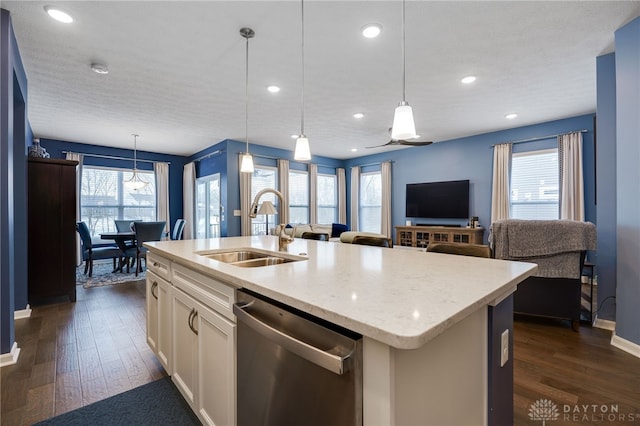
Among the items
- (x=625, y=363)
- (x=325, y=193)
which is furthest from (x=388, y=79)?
(x=325, y=193)

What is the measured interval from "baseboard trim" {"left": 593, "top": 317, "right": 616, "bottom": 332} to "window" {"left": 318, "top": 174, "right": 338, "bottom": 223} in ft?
19.5

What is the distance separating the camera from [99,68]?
303 cm

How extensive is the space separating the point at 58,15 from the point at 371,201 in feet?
22.1

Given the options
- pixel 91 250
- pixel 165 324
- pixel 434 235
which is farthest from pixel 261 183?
pixel 165 324

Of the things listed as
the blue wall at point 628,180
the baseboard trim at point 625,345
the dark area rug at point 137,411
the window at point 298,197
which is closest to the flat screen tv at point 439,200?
the window at point 298,197

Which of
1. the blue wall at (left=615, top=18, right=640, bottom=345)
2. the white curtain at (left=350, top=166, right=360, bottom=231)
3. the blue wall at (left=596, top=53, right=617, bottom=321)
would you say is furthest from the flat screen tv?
the blue wall at (left=615, top=18, right=640, bottom=345)

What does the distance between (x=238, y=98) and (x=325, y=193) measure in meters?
4.65

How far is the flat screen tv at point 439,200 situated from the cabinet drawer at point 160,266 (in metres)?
5.61

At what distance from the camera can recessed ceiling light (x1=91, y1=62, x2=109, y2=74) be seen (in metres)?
2.99

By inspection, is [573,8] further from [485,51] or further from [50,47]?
[50,47]

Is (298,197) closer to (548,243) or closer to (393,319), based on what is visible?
(548,243)

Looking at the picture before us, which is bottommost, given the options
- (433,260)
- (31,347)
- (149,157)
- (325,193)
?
(31,347)

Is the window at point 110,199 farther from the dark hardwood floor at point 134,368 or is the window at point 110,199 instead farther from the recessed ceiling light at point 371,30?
the recessed ceiling light at point 371,30

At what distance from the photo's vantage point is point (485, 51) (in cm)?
281
